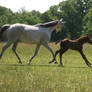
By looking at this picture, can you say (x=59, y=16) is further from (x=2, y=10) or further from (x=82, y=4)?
(x=2, y=10)

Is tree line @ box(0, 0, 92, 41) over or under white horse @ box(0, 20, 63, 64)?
under

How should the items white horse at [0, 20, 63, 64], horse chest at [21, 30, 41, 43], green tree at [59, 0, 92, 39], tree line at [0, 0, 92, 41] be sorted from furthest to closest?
green tree at [59, 0, 92, 39] → tree line at [0, 0, 92, 41] → horse chest at [21, 30, 41, 43] → white horse at [0, 20, 63, 64]

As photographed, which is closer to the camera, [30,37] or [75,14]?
[30,37]

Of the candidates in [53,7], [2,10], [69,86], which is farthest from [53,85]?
[2,10]

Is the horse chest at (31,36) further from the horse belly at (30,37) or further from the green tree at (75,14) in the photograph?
the green tree at (75,14)

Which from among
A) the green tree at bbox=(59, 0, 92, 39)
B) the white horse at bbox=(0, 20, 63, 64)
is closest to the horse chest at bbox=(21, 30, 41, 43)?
the white horse at bbox=(0, 20, 63, 64)

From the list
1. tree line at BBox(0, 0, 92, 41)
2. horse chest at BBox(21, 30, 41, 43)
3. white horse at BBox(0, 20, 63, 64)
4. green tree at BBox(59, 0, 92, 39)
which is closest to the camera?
white horse at BBox(0, 20, 63, 64)

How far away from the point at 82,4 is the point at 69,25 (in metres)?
6.54

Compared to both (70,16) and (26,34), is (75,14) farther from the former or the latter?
(26,34)

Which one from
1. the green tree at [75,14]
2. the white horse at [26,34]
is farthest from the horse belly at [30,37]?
the green tree at [75,14]

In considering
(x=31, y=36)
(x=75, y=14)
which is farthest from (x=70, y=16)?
(x=31, y=36)

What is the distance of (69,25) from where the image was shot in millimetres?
82312

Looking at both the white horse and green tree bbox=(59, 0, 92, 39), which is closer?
A: the white horse

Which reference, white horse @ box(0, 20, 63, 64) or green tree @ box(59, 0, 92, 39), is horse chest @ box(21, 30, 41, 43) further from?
green tree @ box(59, 0, 92, 39)
